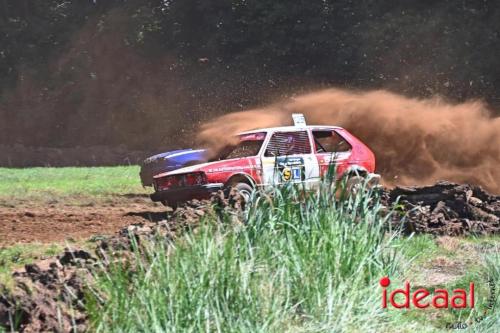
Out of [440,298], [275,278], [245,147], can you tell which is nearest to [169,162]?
[245,147]

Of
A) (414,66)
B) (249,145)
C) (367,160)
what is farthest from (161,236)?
(414,66)

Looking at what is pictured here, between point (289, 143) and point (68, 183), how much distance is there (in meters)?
8.06

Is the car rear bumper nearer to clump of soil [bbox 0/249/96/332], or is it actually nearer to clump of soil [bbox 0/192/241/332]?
clump of soil [bbox 0/192/241/332]

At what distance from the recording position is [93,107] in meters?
38.2

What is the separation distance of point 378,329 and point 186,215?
2616mm

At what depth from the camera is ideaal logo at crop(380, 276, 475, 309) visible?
7047 mm

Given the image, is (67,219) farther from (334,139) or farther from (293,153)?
(334,139)

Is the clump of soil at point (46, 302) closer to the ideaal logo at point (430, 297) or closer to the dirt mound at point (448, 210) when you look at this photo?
the ideaal logo at point (430, 297)

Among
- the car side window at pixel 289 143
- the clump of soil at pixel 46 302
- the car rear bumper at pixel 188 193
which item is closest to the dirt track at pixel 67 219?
the car rear bumper at pixel 188 193

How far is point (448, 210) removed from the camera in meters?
12.6

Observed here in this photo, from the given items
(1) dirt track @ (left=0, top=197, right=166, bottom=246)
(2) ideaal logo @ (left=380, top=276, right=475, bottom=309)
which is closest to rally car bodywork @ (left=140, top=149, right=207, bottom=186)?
(1) dirt track @ (left=0, top=197, right=166, bottom=246)

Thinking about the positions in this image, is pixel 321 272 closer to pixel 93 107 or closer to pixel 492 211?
pixel 492 211

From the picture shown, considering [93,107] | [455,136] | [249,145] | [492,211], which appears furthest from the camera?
A: [93,107]

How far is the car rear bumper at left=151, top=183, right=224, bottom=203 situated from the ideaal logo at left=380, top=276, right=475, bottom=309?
7038 millimetres
